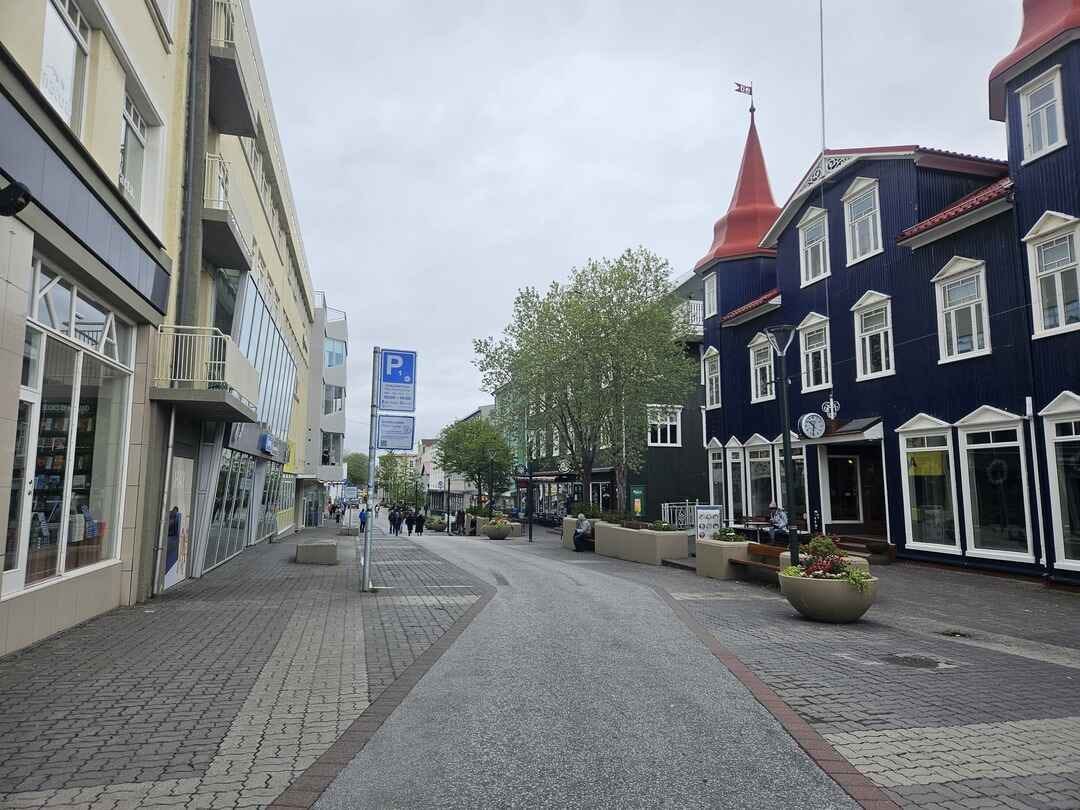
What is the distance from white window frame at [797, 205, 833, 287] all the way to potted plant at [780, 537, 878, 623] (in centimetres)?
1318

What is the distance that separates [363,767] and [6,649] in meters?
4.93

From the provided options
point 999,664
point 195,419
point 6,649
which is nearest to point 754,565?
point 999,664

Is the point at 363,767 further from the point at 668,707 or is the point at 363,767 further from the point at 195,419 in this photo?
the point at 195,419

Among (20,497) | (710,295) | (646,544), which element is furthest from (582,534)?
(20,497)

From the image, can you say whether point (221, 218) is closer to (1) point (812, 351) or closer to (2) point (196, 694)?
(2) point (196, 694)

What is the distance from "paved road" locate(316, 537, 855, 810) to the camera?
4.27 meters

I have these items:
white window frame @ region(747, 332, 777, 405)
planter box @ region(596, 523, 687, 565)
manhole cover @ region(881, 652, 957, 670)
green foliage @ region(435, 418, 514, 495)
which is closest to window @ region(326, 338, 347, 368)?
green foliage @ region(435, 418, 514, 495)

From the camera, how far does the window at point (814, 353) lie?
21562 mm

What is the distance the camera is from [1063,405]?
13781 millimetres

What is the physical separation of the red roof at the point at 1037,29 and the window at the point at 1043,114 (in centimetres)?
54

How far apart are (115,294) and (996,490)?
A: 16.5 metres

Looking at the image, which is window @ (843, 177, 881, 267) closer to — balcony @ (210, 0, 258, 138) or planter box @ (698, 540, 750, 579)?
planter box @ (698, 540, 750, 579)

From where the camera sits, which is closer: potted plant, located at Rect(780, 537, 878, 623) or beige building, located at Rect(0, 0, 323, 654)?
beige building, located at Rect(0, 0, 323, 654)

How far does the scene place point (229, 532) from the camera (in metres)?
20.5
